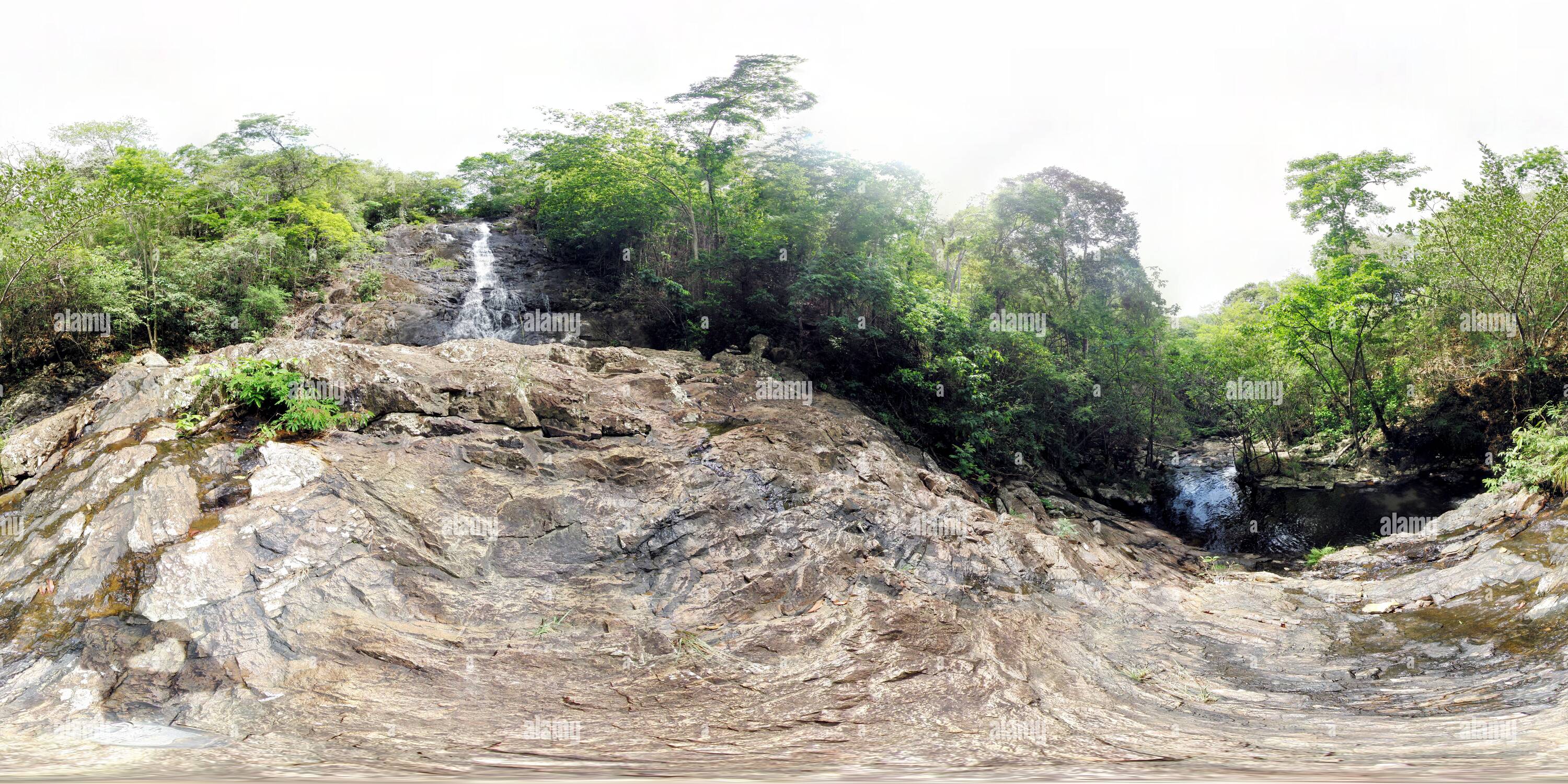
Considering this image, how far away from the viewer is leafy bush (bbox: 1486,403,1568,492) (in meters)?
13.5

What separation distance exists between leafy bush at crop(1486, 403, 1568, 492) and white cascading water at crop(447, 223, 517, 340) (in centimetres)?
2433

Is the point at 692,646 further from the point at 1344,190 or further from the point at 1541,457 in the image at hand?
the point at 1344,190

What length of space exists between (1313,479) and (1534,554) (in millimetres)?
17822

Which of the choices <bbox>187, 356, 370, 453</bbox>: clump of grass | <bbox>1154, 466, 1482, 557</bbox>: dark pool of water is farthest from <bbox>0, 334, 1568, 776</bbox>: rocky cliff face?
<bbox>1154, 466, 1482, 557</bbox>: dark pool of water

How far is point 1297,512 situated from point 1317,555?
813 centimetres

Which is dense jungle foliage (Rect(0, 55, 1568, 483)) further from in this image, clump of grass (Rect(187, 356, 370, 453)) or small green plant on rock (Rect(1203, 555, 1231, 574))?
clump of grass (Rect(187, 356, 370, 453))

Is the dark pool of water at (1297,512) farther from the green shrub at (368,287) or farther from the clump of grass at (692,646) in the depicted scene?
the green shrub at (368,287)

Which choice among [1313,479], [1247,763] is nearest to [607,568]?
[1247,763]

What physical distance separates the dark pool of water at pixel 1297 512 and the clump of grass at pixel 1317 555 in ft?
3.51

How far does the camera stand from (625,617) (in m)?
8.69

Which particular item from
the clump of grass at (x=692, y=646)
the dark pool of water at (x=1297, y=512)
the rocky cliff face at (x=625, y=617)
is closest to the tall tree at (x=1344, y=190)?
the dark pool of water at (x=1297, y=512)

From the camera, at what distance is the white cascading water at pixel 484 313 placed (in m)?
20.8

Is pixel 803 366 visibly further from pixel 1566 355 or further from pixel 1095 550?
pixel 1566 355

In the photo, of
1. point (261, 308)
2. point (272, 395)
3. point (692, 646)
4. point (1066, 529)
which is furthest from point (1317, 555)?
point (261, 308)
